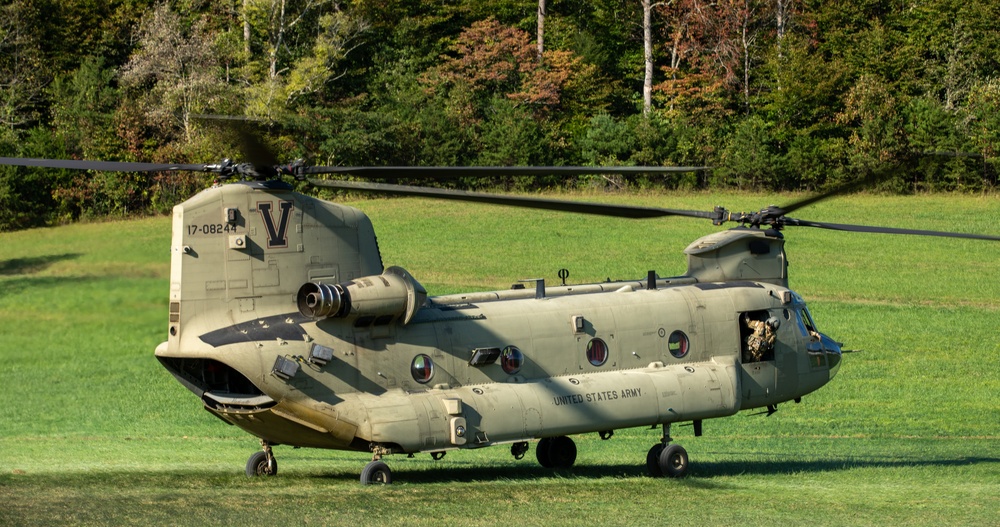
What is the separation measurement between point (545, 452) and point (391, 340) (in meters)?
5.55

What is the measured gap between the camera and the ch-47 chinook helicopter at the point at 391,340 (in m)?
21.2

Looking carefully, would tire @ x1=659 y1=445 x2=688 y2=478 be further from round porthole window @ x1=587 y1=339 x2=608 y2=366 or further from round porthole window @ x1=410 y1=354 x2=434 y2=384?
round porthole window @ x1=410 y1=354 x2=434 y2=384

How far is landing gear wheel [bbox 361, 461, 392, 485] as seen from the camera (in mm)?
21812

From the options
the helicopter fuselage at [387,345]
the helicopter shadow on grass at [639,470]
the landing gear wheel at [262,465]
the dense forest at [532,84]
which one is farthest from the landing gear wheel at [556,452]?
the dense forest at [532,84]

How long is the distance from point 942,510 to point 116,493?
12376mm

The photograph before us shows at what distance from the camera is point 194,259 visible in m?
21.2

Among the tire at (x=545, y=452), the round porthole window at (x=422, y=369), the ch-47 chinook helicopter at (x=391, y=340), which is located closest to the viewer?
the ch-47 chinook helicopter at (x=391, y=340)

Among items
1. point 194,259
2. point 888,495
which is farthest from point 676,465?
point 194,259

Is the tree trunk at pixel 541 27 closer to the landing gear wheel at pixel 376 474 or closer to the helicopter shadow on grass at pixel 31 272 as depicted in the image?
the landing gear wheel at pixel 376 474

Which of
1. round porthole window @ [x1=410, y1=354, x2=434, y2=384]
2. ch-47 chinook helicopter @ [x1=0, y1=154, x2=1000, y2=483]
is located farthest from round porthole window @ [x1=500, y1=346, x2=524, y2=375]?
round porthole window @ [x1=410, y1=354, x2=434, y2=384]

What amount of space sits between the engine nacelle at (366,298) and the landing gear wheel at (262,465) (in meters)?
3.03

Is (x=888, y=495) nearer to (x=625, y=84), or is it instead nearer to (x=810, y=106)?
(x=810, y=106)

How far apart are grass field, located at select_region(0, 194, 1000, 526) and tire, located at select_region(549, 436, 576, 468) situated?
0.59 m

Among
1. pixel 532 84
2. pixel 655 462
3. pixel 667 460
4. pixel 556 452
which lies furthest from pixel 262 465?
pixel 532 84
